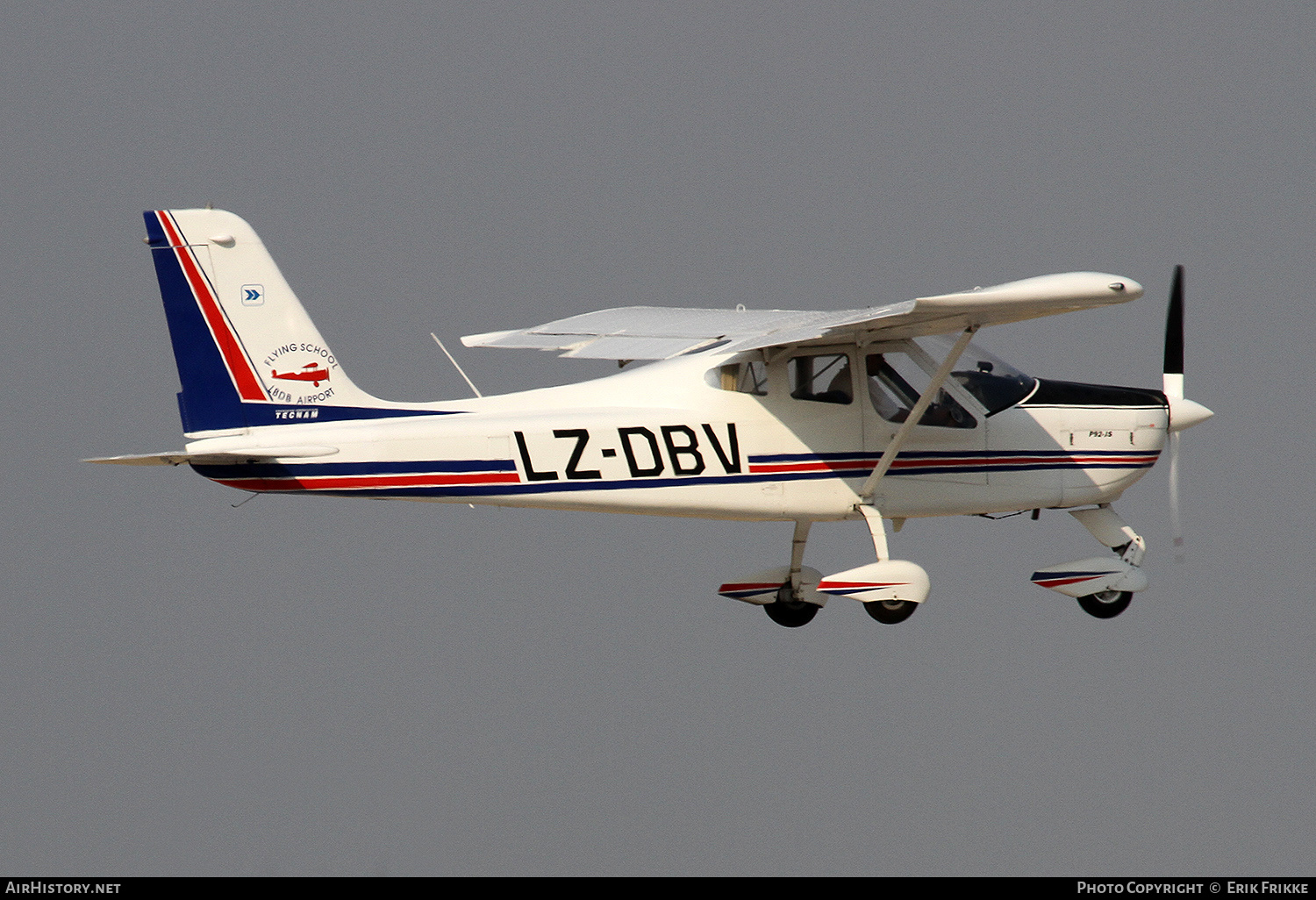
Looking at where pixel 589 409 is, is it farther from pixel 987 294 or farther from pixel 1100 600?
pixel 1100 600

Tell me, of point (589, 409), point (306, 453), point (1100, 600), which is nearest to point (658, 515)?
point (589, 409)

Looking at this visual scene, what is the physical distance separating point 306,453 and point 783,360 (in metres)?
3.38

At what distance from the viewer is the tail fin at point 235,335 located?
13094mm

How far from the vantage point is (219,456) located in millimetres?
12961

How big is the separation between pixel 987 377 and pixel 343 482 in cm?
471

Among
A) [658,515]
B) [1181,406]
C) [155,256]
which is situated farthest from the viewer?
[1181,406]

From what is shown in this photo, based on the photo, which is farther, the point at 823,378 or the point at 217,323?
the point at 823,378

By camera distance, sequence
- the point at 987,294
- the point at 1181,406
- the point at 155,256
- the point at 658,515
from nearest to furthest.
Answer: the point at 987,294 → the point at 155,256 → the point at 658,515 → the point at 1181,406

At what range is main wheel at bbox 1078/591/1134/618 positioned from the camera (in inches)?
582

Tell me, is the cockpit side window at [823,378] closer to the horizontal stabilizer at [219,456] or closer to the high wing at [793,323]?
the high wing at [793,323]

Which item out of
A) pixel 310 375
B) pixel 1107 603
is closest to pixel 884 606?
pixel 1107 603

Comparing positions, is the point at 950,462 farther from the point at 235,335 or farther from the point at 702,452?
the point at 235,335

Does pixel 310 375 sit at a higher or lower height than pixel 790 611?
higher

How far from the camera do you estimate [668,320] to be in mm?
14938
